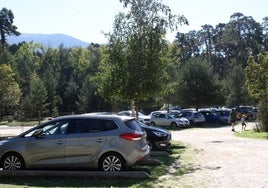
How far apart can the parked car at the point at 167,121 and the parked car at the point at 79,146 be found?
2897 cm

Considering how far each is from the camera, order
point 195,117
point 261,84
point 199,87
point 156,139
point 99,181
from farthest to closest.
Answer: point 199,87 → point 195,117 → point 261,84 → point 156,139 → point 99,181

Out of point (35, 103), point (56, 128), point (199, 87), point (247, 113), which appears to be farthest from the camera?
point (35, 103)

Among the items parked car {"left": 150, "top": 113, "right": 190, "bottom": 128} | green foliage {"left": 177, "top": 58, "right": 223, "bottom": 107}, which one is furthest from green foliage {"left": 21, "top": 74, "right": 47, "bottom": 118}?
parked car {"left": 150, "top": 113, "right": 190, "bottom": 128}

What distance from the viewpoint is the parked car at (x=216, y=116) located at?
46531mm

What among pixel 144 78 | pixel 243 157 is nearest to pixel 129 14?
pixel 144 78

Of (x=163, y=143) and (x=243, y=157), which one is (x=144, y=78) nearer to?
(x=163, y=143)

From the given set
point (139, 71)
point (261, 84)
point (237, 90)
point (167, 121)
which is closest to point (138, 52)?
point (139, 71)

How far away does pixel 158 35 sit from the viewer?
20.3 meters

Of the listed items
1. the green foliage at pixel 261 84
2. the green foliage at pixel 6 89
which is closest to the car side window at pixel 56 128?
the green foliage at pixel 261 84

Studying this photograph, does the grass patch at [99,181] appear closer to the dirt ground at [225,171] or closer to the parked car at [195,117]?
the dirt ground at [225,171]

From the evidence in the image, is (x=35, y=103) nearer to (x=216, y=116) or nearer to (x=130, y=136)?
(x=216, y=116)

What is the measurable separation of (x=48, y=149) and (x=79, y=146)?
2.84ft

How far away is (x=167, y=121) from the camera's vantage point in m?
41.7

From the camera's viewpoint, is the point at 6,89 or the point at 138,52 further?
the point at 6,89
